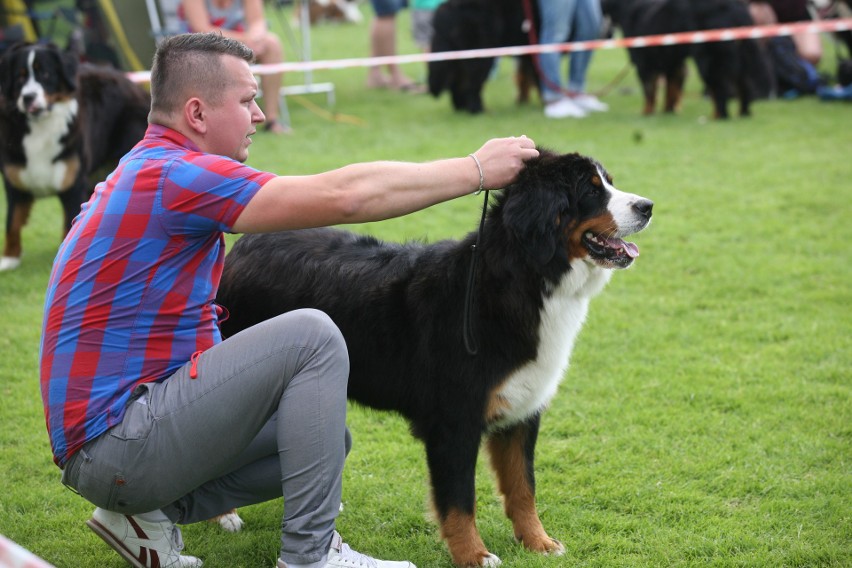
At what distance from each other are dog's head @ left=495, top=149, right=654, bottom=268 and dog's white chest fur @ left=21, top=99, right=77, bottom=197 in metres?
4.02

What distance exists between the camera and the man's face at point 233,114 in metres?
2.45

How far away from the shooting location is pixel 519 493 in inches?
123

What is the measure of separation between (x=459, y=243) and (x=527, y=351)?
0.43 m

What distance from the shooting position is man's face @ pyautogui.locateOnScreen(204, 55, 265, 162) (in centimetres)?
245

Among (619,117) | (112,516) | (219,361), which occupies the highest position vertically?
(219,361)

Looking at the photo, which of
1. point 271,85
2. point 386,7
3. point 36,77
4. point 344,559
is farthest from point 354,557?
point 386,7

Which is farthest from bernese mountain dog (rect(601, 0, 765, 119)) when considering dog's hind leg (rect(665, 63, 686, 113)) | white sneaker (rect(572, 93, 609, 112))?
white sneaker (rect(572, 93, 609, 112))

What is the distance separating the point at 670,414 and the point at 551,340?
4.42 feet

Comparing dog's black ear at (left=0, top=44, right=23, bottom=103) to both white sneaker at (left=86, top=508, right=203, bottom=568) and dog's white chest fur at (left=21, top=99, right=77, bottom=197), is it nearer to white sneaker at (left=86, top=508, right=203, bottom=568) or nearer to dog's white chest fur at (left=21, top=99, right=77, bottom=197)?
dog's white chest fur at (left=21, top=99, right=77, bottom=197)

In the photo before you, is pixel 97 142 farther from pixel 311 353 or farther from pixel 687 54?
pixel 687 54

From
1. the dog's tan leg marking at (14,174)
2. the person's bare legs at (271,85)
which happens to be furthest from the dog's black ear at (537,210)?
the person's bare legs at (271,85)

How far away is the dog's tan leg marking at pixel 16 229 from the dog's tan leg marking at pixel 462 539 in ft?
14.0

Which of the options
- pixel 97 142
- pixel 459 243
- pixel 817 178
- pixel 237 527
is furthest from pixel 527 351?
pixel 817 178

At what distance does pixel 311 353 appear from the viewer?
2.43 meters
